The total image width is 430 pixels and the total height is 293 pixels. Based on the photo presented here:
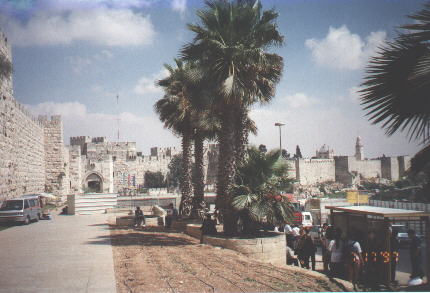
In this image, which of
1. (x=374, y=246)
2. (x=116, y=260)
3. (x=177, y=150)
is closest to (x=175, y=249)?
(x=116, y=260)

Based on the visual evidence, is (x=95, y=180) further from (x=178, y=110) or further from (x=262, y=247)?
(x=262, y=247)

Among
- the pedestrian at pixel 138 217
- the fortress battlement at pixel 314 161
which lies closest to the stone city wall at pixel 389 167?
the fortress battlement at pixel 314 161

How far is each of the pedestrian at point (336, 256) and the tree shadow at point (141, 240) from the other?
11.6ft

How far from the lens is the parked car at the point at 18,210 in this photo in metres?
13.4

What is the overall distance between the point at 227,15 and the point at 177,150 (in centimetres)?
5388

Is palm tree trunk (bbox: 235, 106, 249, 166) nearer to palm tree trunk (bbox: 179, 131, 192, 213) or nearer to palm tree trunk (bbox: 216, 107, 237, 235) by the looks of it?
palm tree trunk (bbox: 216, 107, 237, 235)

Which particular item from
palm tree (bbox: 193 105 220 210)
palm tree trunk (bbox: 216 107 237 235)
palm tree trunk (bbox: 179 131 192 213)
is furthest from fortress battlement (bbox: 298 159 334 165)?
palm tree trunk (bbox: 216 107 237 235)

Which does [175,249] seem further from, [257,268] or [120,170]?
[120,170]

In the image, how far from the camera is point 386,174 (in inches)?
3167

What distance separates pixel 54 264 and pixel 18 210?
7.92 meters

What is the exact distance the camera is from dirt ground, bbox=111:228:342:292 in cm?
559

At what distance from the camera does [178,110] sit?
47.8ft

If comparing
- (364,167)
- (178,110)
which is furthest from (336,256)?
(364,167)

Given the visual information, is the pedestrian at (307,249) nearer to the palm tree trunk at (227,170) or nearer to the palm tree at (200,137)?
the palm tree trunk at (227,170)
